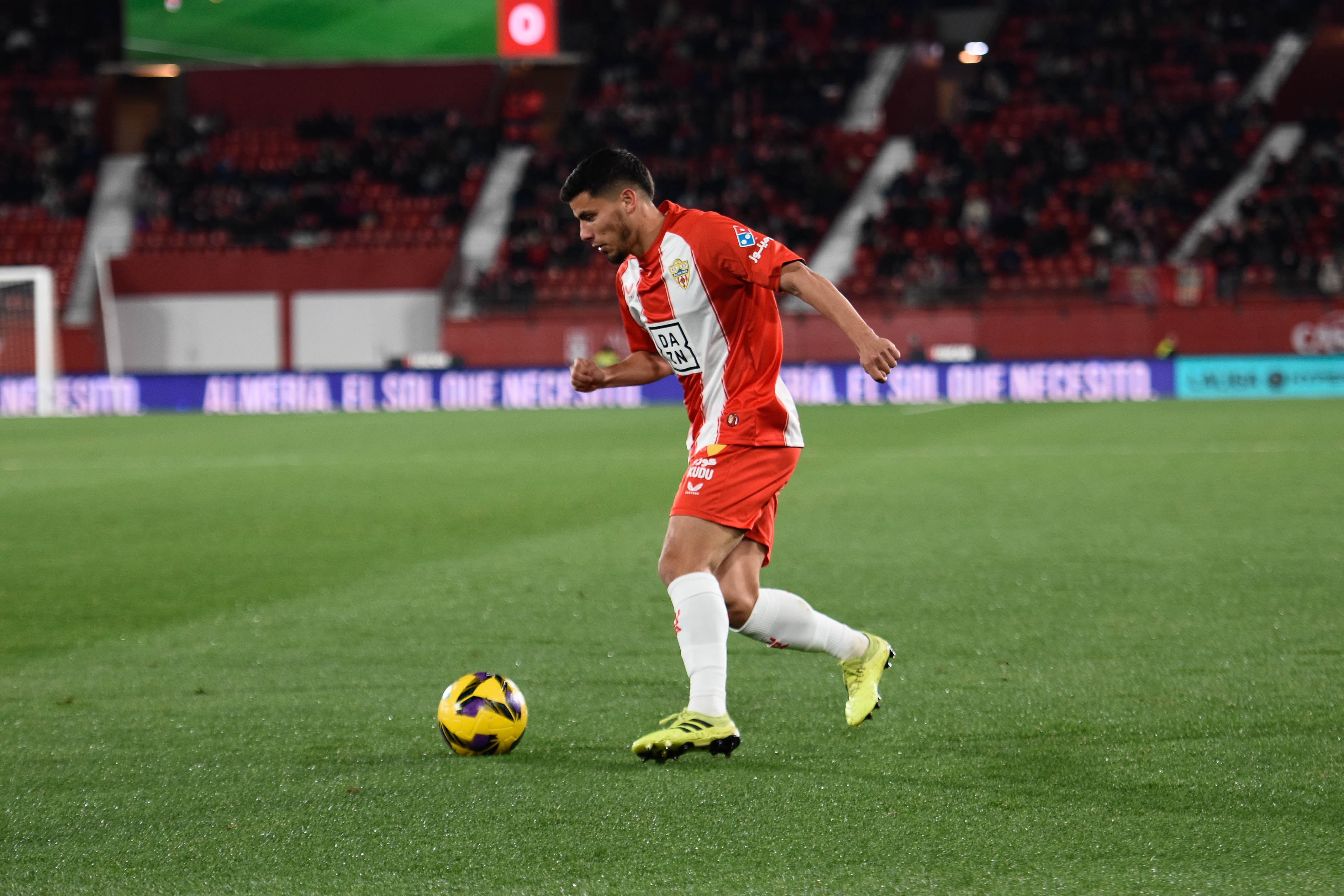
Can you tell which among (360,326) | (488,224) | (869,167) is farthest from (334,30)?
(869,167)

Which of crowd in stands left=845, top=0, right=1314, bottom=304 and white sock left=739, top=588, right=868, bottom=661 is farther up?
crowd in stands left=845, top=0, right=1314, bottom=304

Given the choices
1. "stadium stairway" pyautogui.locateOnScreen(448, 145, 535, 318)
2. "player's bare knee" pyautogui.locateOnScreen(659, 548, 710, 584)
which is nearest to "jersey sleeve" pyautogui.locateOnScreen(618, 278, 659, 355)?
"player's bare knee" pyautogui.locateOnScreen(659, 548, 710, 584)

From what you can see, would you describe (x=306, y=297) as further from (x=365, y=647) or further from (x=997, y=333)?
(x=365, y=647)

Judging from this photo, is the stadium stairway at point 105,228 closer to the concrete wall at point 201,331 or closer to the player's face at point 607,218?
the concrete wall at point 201,331

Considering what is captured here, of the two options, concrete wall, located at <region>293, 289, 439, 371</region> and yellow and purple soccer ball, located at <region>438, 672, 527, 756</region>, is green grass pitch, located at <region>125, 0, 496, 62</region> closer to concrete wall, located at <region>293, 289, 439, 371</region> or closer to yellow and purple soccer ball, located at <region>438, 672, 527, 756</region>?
concrete wall, located at <region>293, 289, 439, 371</region>

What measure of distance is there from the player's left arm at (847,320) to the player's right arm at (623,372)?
2.37ft

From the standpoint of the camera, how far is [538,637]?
591 centimetres

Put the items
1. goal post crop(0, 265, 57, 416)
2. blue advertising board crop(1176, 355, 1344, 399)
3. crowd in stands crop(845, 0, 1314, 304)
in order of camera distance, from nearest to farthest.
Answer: goal post crop(0, 265, 57, 416), blue advertising board crop(1176, 355, 1344, 399), crowd in stands crop(845, 0, 1314, 304)

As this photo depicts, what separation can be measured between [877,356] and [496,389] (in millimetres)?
23376

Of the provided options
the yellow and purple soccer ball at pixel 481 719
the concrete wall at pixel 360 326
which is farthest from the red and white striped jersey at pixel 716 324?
the concrete wall at pixel 360 326

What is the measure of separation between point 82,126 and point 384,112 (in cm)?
717

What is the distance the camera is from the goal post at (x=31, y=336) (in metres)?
25.0

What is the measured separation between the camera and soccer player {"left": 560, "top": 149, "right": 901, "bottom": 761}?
407cm

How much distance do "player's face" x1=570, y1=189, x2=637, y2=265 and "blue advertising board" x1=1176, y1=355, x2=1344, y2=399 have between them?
23.2 meters
